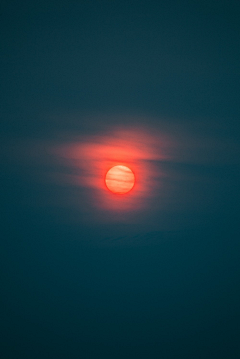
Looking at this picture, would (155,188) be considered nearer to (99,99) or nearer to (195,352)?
(99,99)

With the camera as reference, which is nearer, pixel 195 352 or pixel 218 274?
pixel 218 274

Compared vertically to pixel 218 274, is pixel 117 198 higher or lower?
higher

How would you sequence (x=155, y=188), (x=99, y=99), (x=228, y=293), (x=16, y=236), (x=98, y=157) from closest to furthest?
(x=99, y=99) → (x=98, y=157) → (x=155, y=188) → (x=16, y=236) → (x=228, y=293)

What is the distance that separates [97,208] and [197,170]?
0.94 meters

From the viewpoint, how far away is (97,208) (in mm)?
2291

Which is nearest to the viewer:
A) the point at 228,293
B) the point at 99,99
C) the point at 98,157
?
the point at 99,99

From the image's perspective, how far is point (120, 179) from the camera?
2.04 m

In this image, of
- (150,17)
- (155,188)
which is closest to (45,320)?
(155,188)

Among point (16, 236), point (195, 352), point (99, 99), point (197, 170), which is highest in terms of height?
point (99, 99)

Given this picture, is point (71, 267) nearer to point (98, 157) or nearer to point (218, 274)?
point (98, 157)

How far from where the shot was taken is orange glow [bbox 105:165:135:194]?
2027 mm

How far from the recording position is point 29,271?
99.7 inches

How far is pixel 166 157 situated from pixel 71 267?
1467mm

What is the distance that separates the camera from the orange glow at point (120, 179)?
2.03 m
